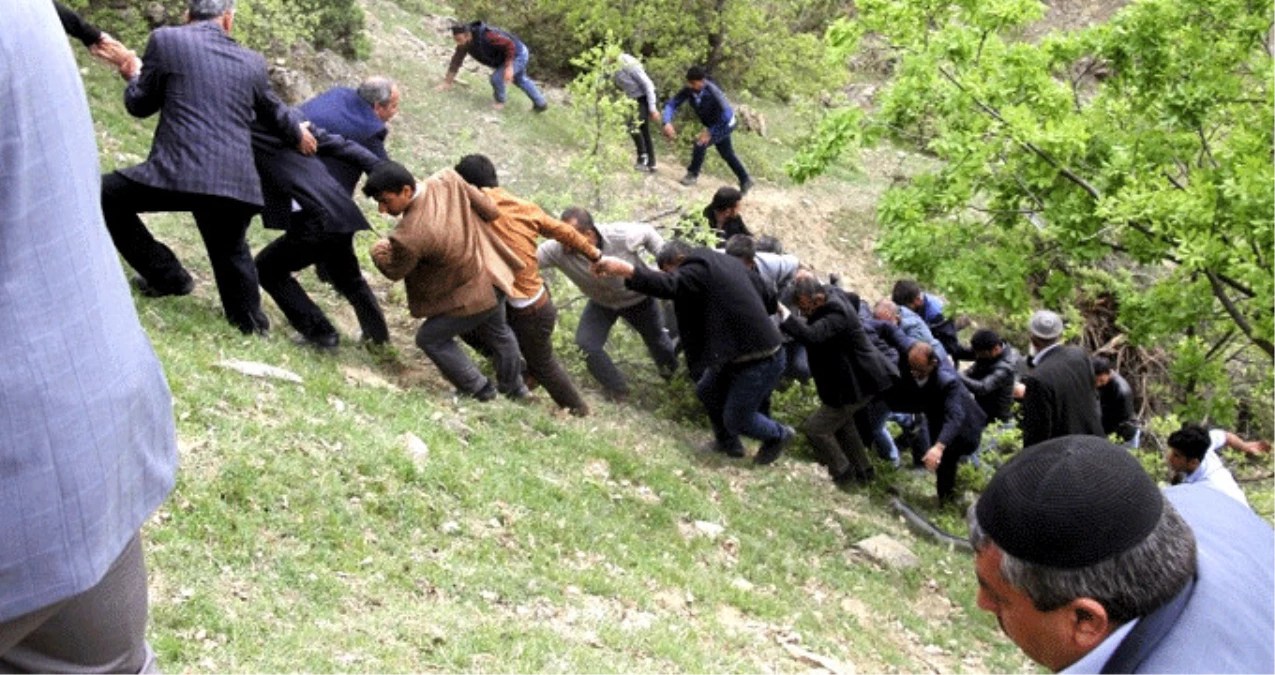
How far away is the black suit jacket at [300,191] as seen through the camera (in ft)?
26.6

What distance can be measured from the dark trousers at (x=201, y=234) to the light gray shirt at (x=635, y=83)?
901 cm

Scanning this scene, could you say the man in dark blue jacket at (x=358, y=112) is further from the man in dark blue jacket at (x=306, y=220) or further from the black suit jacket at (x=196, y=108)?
the black suit jacket at (x=196, y=108)

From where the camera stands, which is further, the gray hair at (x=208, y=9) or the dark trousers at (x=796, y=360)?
the dark trousers at (x=796, y=360)

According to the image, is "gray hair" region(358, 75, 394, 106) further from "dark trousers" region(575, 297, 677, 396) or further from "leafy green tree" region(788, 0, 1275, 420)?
"leafy green tree" region(788, 0, 1275, 420)

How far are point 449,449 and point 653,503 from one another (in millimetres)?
1645

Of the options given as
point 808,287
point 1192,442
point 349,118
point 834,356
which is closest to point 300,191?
point 349,118

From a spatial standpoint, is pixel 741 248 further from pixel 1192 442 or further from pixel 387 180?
pixel 1192 442

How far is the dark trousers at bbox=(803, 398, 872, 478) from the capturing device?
10.1 metres

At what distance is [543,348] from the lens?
9.49 metres

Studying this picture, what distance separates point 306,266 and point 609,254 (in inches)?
98.3

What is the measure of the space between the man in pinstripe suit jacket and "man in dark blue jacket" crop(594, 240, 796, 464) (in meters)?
2.64

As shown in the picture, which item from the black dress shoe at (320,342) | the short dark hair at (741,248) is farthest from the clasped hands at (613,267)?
the black dress shoe at (320,342)

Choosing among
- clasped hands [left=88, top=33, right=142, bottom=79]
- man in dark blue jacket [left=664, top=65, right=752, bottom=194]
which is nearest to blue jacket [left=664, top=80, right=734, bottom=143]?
man in dark blue jacket [left=664, top=65, right=752, bottom=194]

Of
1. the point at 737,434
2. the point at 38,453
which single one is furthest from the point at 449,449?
the point at 38,453
